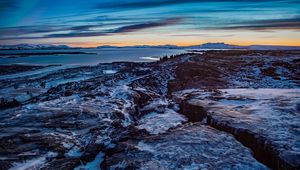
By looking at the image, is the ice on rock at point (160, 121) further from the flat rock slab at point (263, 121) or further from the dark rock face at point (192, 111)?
the flat rock slab at point (263, 121)

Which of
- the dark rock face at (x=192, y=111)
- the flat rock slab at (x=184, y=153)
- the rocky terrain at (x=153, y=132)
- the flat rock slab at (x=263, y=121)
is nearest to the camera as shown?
the flat rock slab at (x=184, y=153)

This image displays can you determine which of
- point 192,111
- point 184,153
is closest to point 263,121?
point 192,111

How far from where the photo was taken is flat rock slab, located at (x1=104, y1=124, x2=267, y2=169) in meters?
8.81

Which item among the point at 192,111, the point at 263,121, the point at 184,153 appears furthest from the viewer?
the point at 192,111

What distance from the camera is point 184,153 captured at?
9.68m

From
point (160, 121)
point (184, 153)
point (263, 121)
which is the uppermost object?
point (263, 121)

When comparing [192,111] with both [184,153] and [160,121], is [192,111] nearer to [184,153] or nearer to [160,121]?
[160,121]

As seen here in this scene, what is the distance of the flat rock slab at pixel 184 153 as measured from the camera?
28.9ft

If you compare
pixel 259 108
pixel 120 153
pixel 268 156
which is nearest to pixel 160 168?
pixel 120 153

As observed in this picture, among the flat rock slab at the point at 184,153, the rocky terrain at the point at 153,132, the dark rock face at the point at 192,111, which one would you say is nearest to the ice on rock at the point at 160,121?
the rocky terrain at the point at 153,132

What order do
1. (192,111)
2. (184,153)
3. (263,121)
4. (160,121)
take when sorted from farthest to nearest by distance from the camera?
(192,111)
(160,121)
(263,121)
(184,153)

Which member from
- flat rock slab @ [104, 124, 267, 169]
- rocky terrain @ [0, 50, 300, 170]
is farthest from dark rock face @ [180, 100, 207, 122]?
flat rock slab @ [104, 124, 267, 169]

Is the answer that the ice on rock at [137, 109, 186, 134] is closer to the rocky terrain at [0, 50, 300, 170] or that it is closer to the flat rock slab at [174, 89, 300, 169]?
the rocky terrain at [0, 50, 300, 170]

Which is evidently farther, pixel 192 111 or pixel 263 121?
pixel 192 111
